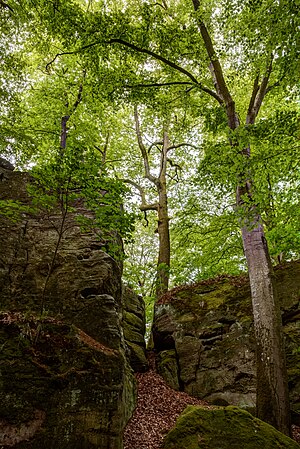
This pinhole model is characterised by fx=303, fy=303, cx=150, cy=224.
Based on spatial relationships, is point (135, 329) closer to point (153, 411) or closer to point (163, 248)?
point (153, 411)

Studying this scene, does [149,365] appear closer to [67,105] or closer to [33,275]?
[33,275]

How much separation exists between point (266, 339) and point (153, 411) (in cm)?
293

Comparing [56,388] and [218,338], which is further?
[218,338]

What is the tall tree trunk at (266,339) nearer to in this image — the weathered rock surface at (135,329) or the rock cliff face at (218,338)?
the rock cliff face at (218,338)

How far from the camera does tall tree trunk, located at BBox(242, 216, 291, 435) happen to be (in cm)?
548

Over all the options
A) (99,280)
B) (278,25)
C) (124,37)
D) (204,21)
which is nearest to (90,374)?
(99,280)

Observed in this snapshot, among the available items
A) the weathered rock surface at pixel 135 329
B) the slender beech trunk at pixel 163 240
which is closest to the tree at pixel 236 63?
the weathered rock surface at pixel 135 329

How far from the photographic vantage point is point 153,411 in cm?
661

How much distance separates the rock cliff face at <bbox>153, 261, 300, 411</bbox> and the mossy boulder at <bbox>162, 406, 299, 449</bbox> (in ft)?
9.44

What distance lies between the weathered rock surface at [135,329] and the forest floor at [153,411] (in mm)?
339

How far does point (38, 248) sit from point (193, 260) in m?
6.58

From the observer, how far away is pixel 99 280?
6598 mm

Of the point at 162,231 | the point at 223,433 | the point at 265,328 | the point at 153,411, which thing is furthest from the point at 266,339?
the point at 162,231

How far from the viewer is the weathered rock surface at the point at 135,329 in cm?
861
